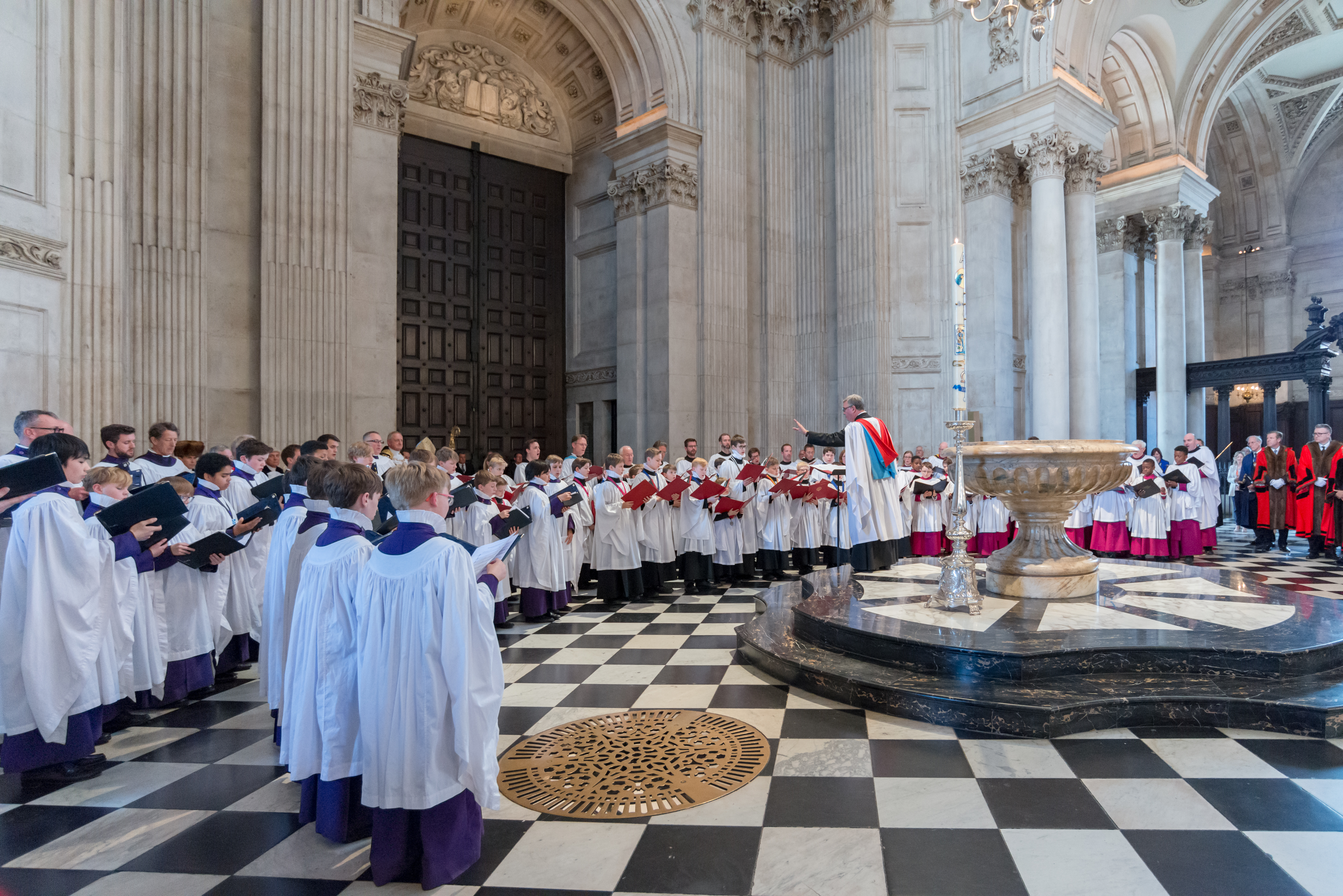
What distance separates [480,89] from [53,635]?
1299 centimetres

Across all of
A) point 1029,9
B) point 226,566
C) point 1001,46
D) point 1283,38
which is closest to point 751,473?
point 226,566

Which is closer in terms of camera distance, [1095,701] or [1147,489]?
[1095,701]

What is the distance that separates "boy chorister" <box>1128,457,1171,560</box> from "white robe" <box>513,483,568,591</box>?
294 inches

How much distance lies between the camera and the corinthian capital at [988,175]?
13406mm

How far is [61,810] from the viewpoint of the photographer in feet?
10.4

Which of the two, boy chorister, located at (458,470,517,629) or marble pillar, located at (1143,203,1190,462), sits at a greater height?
marble pillar, located at (1143,203,1190,462)

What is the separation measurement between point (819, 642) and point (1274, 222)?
2596 centimetres

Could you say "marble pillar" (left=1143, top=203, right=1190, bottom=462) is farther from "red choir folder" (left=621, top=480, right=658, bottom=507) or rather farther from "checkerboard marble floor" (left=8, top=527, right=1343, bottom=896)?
"checkerboard marble floor" (left=8, top=527, right=1343, bottom=896)

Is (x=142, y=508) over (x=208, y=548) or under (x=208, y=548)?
over

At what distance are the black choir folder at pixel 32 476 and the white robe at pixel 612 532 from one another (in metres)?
4.71

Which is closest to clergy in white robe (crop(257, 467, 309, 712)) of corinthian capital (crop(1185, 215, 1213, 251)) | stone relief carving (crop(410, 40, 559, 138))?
stone relief carving (crop(410, 40, 559, 138))

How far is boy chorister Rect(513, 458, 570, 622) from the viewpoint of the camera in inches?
267

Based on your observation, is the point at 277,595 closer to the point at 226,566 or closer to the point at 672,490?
the point at 226,566

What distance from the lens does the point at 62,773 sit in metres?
3.46
